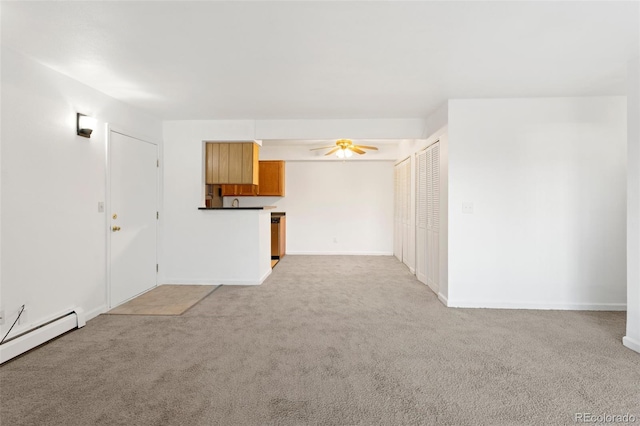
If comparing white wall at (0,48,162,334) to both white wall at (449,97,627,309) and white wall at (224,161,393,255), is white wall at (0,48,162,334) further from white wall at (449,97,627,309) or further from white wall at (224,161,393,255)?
white wall at (224,161,393,255)

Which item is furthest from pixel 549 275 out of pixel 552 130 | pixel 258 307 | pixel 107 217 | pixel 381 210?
pixel 107 217

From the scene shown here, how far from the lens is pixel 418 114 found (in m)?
4.59

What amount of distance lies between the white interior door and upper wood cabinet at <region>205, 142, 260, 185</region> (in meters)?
0.75

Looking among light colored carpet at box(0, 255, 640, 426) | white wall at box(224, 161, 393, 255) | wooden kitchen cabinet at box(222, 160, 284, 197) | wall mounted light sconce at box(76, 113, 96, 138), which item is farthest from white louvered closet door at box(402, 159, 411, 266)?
wall mounted light sconce at box(76, 113, 96, 138)

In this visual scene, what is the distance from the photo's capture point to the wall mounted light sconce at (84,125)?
3.32 m

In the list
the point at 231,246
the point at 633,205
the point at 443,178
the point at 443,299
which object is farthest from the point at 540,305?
the point at 231,246

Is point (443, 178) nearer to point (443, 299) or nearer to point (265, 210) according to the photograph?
point (443, 299)

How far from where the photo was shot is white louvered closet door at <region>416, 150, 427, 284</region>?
507 centimetres

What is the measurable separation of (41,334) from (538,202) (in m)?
5.03

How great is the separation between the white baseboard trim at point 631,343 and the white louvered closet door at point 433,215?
189 cm

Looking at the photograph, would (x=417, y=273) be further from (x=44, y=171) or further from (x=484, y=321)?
(x=44, y=171)

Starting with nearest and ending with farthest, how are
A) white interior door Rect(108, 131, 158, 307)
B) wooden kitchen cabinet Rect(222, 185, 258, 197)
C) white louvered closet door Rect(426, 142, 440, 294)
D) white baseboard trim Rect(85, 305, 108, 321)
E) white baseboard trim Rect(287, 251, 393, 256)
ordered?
white baseboard trim Rect(85, 305, 108, 321) → white interior door Rect(108, 131, 158, 307) → white louvered closet door Rect(426, 142, 440, 294) → wooden kitchen cabinet Rect(222, 185, 258, 197) → white baseboard trim Rect(287, 251, 393, 256)

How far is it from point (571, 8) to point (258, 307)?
3.71 meters

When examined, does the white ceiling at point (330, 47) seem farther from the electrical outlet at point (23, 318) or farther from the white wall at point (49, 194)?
the electrical outlet at point (23, 318)
